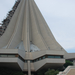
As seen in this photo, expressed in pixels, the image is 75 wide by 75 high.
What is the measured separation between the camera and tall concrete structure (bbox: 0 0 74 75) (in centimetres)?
2155

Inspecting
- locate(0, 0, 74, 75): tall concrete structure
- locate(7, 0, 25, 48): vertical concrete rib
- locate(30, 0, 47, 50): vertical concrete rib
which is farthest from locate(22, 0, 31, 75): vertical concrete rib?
locate(30, 0, 47, 50): vertical concrete rib

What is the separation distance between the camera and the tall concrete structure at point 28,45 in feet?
70.7

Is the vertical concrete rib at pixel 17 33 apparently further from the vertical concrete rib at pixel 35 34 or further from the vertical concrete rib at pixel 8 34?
the vertical concrete rib at pixel 35 34

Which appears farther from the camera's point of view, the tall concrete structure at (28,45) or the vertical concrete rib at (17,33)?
the vertical concrete rib at (17,33)

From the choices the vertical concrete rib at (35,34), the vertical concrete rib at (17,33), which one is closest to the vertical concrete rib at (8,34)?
the vertical concrete rib at (17,33)

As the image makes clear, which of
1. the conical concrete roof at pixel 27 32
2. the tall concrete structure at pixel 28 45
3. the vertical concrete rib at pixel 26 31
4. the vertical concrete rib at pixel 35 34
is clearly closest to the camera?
the tall concrete structure at pixel 28 45

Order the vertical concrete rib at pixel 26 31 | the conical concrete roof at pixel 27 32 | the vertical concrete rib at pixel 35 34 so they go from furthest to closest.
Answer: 1. the vertical concrete rib at pixel 35 34
2. the conical concrete roof at pixel 27 32
3. the vertical concrete rib at pixel 26 31

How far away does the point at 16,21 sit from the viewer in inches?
1432

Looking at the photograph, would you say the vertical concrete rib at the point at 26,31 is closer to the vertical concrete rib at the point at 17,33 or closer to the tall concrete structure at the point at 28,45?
the tall concrete structure at the point at 28,45

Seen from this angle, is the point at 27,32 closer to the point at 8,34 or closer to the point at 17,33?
the point at 17,33

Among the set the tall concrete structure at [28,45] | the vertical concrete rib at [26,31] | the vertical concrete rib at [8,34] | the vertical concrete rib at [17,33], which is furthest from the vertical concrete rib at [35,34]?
the vertical concrete rib at [8,34]

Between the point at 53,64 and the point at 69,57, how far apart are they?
7060mm

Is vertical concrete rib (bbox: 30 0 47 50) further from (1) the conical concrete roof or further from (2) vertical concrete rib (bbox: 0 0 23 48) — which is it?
(2) vertical concrete rib (bbox: 0 0 23 48)

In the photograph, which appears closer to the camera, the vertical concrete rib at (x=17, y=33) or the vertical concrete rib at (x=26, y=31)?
the vertical concrete rib at (x=17, y=33)
